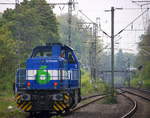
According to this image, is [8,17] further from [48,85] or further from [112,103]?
[48,85]

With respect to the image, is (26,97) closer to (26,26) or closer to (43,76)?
(43,76)

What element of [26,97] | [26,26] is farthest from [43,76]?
[26,26]

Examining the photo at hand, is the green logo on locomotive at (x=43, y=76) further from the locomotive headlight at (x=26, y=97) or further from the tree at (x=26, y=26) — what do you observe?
the tree at (x=26, y=26)

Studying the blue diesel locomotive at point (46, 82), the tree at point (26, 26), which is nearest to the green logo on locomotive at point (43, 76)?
the blue diesel locomotive at point (46, 82)

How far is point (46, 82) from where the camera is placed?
1532 centimetres

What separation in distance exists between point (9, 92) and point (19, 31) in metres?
13.5

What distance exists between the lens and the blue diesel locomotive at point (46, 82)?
14.8 meters

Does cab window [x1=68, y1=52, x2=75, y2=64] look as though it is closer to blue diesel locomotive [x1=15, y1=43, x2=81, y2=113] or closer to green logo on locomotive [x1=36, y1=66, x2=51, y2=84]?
blue diesel locomotive [x1=15, y1=43, x2=81, y2=113]

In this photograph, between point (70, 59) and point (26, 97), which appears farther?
point (70, 59)

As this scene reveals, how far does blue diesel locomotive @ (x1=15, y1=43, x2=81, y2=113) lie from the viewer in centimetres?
1480

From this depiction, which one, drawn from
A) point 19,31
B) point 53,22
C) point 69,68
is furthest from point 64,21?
point 69,68

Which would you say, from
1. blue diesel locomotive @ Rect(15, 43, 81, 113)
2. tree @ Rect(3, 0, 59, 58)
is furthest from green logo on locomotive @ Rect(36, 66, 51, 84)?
tree @ Rect(3, 0, 59, 58)

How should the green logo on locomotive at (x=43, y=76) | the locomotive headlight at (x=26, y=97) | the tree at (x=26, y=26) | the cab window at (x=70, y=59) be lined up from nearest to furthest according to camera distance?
the locomotive headlight at (x=26, y=97)
the green logo on locomotive at (x=43, y=76)
the cab window at (x=70, y=59)
the tree at (x=26, y=26)

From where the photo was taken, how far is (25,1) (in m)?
46.8
